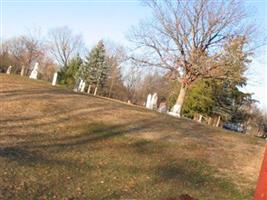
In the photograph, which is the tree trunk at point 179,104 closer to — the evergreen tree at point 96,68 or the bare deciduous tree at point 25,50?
the evergreen tree at point 96,68

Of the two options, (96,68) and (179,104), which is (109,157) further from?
(96,68)

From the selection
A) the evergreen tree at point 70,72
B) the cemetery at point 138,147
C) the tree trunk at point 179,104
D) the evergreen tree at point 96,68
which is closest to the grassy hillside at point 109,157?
the cemetery at point 138,147

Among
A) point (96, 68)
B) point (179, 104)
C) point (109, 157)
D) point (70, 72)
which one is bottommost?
point (109, 157)

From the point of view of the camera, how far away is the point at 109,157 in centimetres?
1168

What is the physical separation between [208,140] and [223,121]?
116ft

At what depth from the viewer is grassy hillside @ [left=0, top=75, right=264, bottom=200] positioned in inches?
340

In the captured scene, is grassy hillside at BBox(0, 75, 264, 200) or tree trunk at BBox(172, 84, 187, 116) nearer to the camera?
grassy hillside at BBox(0, 75, 264, 200)

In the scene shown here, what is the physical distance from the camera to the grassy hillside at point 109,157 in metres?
8.63

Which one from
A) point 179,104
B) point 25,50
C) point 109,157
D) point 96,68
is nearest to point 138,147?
point 109,157

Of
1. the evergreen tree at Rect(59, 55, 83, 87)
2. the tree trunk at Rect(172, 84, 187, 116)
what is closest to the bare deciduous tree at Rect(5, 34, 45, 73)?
the evergreen tree at Rect(59, 55, 83, 87)

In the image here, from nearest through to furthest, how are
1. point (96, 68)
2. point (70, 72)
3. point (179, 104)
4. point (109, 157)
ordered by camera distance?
point (109, 157) < point (179, 104) < point (96, 68) < point (70, 72)

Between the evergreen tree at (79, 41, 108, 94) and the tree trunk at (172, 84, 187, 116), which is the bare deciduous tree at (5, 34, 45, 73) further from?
the tree trunk at (172, 84, 187, 116)

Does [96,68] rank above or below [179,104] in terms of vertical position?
above

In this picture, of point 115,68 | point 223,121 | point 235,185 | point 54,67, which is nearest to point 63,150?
point 235,185
